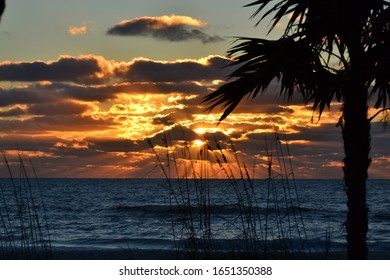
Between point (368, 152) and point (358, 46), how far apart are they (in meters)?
1.23

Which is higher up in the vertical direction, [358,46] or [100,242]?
[358,46]

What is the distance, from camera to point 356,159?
714 centimetres

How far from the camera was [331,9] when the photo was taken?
693 cm

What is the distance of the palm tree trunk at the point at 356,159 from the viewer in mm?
7137

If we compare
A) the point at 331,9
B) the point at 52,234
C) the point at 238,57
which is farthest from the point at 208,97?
the point at 52,234

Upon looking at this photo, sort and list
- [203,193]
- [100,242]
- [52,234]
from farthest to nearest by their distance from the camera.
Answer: [52,234] < [100,242] < [203,193]

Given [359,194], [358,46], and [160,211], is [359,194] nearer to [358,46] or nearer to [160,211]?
[358,46]

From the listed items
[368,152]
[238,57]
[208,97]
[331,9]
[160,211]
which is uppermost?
[331,9]

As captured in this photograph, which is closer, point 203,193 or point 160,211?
point 203,193

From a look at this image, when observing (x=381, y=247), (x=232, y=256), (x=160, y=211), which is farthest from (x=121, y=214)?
(x=232, y=256)

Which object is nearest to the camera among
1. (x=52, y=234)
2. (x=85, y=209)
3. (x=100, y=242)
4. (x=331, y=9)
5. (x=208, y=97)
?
(x=208, y=97)

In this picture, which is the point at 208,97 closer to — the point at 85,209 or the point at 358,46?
the point at 358,46

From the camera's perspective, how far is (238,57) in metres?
6.98

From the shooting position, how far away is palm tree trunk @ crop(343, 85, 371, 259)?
7.14 metres
